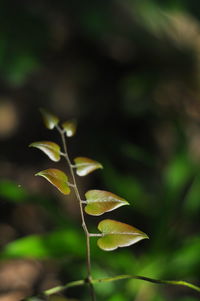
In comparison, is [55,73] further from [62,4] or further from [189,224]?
[189,224]

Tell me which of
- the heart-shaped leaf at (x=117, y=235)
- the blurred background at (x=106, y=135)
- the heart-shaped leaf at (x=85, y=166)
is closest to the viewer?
the heart-shaped leaf at (x=117, y=235)

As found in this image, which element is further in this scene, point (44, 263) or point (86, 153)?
point (86, 153)

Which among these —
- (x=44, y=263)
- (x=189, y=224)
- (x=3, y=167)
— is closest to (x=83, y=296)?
(x=44, y=263)

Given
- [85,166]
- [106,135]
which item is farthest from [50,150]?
[106,135]

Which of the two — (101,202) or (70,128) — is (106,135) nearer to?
(70,128)

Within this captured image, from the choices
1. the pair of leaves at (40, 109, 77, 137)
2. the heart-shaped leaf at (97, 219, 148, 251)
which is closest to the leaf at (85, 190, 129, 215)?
the heart-shaped leaf at (97, 219, 148, 251)

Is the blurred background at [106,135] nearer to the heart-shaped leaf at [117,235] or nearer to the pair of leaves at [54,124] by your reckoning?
the pair of leaves at [54,124]

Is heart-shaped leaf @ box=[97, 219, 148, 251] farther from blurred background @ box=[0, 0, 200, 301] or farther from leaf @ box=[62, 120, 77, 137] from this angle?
blurred background @ box=[0, 0, 200, 301]

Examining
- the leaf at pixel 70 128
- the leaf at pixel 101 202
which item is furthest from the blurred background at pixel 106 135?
the leaf at pixel 101 202
